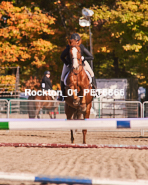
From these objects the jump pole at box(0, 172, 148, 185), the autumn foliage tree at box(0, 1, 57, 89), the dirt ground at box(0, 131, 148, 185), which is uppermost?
the autumn foliage tree at box(0, 1, 57, 89)

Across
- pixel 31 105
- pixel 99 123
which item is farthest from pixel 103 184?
pixel 31 105

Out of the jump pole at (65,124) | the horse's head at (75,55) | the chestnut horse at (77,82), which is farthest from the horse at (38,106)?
the jump pole at (65,124)

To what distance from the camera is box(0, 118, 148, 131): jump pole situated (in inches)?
191

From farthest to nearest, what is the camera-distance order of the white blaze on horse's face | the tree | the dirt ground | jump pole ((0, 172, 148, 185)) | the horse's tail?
1. the tree
2. the horse's tail
3. the white blaze on horse's face
4. the dirt ground
5. jump pole ((0, 172, 148, 185))

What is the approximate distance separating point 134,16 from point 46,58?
26.6 ft

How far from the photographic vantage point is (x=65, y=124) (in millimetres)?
4973

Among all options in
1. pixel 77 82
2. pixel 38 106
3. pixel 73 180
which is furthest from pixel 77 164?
pixel 38 106

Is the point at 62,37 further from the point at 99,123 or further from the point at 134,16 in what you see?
the point at 99,123

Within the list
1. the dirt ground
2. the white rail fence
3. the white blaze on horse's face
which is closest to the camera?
the dirt ground

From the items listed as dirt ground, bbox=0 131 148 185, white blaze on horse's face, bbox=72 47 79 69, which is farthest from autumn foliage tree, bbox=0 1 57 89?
dirt ground, bbox=0 131 148 185

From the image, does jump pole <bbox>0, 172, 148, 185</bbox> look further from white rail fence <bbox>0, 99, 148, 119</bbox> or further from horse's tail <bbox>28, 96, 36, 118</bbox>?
horse's tail <bbox>28, 96, 36, 118</bbox>

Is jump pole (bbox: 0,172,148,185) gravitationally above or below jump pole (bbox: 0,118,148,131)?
below

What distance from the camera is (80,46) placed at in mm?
9891

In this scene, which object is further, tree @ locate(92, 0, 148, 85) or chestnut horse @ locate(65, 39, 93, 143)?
tree @ locate(92, 0, 148, 85)
